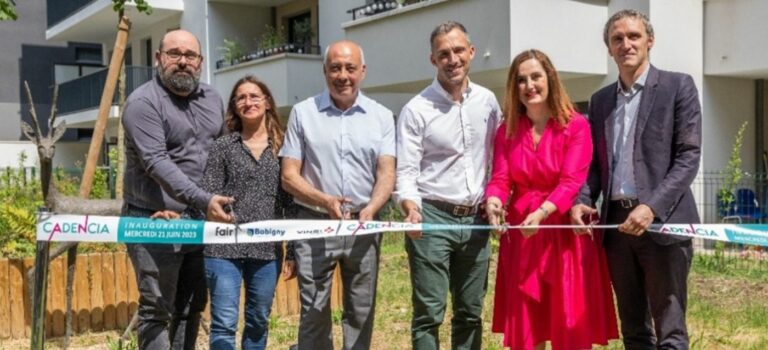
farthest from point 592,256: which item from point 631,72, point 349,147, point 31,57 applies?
point 31,57

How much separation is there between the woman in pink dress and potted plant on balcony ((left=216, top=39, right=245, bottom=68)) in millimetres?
15315

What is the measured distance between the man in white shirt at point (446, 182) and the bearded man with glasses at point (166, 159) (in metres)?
1.03

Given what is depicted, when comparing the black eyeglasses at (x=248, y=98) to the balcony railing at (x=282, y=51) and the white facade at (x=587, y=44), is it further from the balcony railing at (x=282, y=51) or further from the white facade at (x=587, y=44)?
the balcony railing at (x=282, y=51)

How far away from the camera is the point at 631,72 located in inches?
166

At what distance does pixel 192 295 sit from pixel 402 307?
335cm

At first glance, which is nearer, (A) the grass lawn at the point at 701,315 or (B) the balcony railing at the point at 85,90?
(A) the grass lawn at the point at 701,315

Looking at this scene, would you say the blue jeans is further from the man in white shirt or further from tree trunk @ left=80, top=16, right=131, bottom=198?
tree trunk @ left=80, top=16, right=131, bottom=198

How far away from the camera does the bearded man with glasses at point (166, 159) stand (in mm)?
4324

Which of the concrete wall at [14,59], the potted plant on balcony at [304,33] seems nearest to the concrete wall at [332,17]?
the potted plant on balcony at [304,33]

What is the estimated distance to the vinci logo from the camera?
440 centimetres

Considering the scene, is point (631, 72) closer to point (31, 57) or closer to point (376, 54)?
point (376, 54)

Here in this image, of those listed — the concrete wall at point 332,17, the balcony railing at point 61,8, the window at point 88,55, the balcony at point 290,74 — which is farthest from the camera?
the window at point 88,55

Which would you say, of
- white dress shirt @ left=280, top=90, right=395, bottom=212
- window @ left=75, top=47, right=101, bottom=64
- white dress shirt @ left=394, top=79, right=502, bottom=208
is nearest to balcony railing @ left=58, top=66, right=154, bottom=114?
window @ left=75, top=47, right=101, bottom=64

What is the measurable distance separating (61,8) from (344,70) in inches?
994
